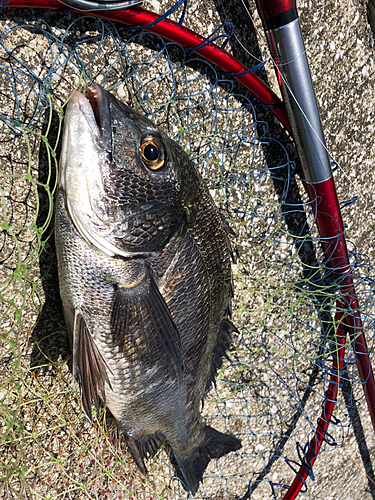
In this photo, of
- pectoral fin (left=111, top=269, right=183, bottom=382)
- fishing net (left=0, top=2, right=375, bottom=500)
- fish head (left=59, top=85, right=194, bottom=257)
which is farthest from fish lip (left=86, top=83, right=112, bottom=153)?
pectoral fin (left=111, top=269, right=183, bottom=382)

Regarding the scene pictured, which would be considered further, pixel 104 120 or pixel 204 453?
pixel 204 453

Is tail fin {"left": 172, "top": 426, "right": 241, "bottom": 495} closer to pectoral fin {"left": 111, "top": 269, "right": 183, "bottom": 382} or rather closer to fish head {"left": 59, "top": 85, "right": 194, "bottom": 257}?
pectoral fin {"left": 111, "top": 269, "right": 183, "bottom": 382}

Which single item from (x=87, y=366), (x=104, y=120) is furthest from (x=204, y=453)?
(x=104, y=120)

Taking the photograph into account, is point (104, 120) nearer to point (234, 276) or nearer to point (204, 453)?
point (234, 276)

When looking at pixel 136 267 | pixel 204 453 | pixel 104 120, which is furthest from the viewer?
pixel 204 453

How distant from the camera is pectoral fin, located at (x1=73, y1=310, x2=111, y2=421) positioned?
1.09 m

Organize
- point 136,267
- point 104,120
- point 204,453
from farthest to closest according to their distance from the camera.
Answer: point 204,453 < point 136,267 < point 104,120

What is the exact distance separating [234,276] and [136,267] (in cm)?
59

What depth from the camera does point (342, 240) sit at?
1584 mm

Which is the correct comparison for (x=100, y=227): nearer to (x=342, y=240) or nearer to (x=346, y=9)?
(x=342, y=240)

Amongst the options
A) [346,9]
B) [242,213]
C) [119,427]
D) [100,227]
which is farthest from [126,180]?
[346,9]

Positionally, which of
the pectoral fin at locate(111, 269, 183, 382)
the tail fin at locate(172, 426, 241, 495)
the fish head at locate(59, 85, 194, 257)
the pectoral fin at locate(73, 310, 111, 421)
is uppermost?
the fish head at locate(59, 85, 194, 257)

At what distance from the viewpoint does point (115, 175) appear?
38.7 inches

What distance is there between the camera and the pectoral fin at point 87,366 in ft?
3.58
